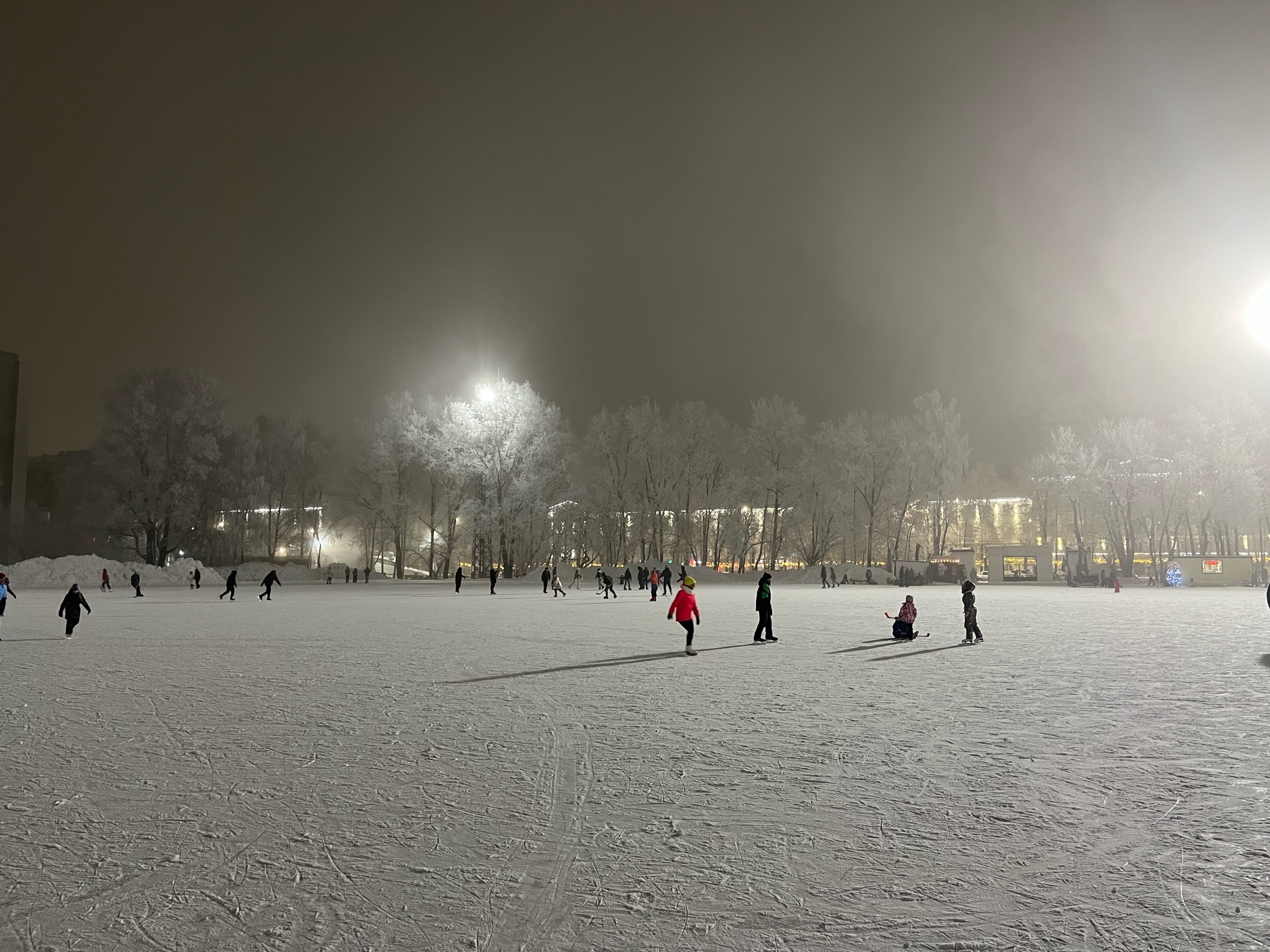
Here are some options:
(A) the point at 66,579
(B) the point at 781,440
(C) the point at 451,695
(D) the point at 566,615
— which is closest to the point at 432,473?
(A) the point at 66,579

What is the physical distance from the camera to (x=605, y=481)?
2525 inches

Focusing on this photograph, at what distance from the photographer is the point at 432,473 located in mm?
57438

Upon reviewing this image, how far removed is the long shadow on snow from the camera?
43.5 feet

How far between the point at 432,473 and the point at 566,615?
36031mm

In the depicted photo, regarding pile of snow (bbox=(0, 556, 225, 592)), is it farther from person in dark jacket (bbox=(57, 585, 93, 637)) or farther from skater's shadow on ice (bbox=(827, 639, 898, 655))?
skater's shadow on ice (bbox=(827, 639, 898, 655))

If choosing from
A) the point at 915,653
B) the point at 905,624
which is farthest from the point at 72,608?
the point at 905,624

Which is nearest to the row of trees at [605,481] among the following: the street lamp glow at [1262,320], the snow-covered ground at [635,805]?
the street lamp glow at [1262,320]

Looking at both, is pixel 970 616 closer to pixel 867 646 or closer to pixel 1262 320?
pixel 867 646

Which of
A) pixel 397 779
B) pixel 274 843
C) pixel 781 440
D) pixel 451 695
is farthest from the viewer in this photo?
pixel 781 440

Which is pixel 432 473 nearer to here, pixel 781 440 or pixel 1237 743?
pixel 781 440

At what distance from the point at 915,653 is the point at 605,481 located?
5045 centimetres

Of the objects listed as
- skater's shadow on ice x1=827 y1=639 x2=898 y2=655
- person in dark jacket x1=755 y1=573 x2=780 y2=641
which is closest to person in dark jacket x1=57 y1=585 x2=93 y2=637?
Result: person in dark jacket x1=755 y1=573 x2=780 y2=641

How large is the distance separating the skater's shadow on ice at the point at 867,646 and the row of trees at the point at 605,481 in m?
38.0

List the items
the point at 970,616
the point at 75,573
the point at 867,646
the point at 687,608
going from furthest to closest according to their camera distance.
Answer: the point at 75,573, the point at 970,616, the point at 867,646, the point at 687,608
